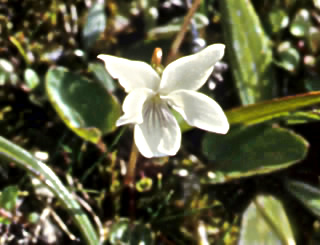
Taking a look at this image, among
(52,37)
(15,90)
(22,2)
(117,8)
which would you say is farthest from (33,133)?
(117,8)

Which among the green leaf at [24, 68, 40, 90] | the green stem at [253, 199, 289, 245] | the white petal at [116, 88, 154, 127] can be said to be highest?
the white petal at [116, 88, 154, 127]

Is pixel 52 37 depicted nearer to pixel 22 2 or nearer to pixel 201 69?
pixel 22 2

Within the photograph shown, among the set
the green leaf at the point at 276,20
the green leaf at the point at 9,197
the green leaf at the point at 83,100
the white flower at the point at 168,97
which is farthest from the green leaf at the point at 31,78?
the green leaf at the point at 276,20

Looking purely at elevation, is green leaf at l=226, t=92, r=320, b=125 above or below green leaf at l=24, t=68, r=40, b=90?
below

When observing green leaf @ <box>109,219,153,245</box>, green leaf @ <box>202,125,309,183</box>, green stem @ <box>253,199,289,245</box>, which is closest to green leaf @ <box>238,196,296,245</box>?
green stem @ <box>253,199,289,245</box>

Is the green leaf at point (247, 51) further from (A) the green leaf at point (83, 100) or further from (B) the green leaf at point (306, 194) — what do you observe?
(A) the green leaf at point (83, 100)

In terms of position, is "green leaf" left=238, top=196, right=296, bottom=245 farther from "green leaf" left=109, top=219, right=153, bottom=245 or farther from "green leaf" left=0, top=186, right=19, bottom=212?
"green leaf" left=0, top=186, right=19, bottom=212

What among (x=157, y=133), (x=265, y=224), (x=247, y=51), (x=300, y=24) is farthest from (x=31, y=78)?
(x=300, y=24)
